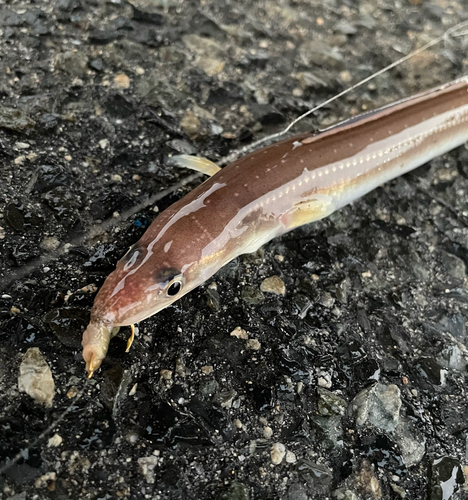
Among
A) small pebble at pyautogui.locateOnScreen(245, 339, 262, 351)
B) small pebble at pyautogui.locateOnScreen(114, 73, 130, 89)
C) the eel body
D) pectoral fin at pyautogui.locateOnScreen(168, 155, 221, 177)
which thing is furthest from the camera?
small pebble at pyautogui.locateOnScreen(114, 73, 130, 89)

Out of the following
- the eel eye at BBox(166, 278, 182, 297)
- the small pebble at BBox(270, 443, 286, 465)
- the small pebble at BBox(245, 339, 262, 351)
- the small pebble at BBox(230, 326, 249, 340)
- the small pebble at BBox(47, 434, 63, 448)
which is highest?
the eel eye at BBox(166, 278, 182, 297)

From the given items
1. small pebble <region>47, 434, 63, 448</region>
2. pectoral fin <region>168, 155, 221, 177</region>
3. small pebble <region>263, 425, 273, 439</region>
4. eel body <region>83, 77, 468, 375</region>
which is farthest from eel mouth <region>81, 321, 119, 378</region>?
pectoral fin <region>168, 155, 221, 177</region>

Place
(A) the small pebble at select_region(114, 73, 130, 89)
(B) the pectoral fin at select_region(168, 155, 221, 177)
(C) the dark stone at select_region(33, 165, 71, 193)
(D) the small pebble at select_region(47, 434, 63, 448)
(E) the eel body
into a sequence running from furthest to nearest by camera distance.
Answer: (A) the small pebble at select_region(114, 73, 130, 89)
(B) the pectoral fin at select_region(168, 155, 221, 177)
(C) the dark stone at select_region(33, 165, 71, 193)
(E) the eel body
(D) the small pebble at select_region(47, 434, 63, 448)

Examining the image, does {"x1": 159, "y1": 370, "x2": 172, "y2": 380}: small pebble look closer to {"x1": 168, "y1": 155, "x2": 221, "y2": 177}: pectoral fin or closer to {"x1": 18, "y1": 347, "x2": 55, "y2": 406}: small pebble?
{"x1": 18, "y1": 347, "x2": 55, "y2": 406}: small pebble

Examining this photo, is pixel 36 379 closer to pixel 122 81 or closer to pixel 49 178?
pixel 49 178

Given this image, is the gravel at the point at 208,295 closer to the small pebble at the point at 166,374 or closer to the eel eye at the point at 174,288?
the small pebble at the point at 166,374

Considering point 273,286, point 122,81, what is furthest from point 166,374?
point 122,81

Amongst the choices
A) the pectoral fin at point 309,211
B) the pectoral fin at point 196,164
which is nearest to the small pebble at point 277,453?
the pectoral fin at point 309,211

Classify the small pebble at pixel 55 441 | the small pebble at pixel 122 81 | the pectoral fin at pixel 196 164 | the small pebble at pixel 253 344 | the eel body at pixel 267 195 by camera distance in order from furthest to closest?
the small pebble at pixel 122 81, the pectoral fin at pixel 196 164, the small pebble at pixel 253 344, the eel body at pixel 267 195, the small pebble at pixel 55 441
